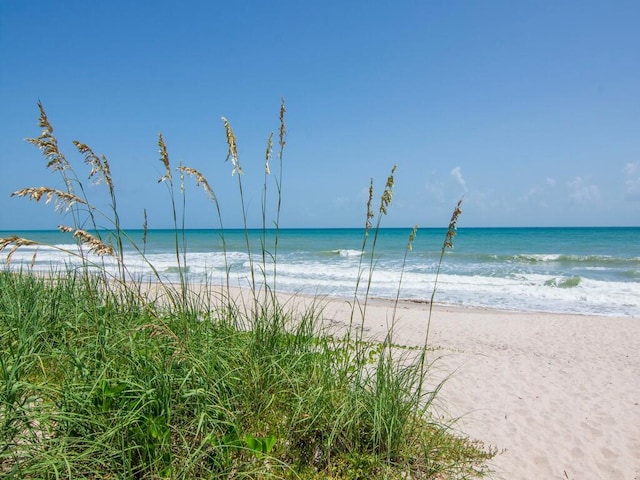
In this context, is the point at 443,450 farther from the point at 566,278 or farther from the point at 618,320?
the point at 566,278

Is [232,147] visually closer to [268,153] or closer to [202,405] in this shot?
[268,153]

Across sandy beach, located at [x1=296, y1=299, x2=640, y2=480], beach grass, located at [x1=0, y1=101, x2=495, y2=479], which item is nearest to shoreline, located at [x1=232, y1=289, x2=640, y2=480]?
sandy beach, located at [x1=296, y1=299, x2=640, y2=480]

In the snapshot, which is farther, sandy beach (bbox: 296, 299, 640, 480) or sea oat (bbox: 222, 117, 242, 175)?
sandy beach (bbox: 296, 299, 640, 480)

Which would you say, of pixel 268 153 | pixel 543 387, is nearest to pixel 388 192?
pixel 268 153

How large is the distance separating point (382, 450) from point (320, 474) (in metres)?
0.54

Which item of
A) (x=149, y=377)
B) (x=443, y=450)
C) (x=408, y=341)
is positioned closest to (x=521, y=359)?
(x=408, y=341)

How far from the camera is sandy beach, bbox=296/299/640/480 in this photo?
14.5 feet

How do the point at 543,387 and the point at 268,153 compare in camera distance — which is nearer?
the point at 268,153

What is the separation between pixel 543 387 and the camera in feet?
22.5

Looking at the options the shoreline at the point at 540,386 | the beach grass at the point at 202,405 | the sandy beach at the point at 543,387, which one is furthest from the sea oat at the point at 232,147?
the sandy beach at the point at 543,387

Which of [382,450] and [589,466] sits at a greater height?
[382,450]

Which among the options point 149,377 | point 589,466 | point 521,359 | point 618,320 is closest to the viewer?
point 149,377

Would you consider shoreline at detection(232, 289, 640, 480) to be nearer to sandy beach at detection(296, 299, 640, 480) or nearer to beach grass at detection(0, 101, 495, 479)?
sandy beach at detection(296, 299, 640, 480)

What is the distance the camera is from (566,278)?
21672 mm
